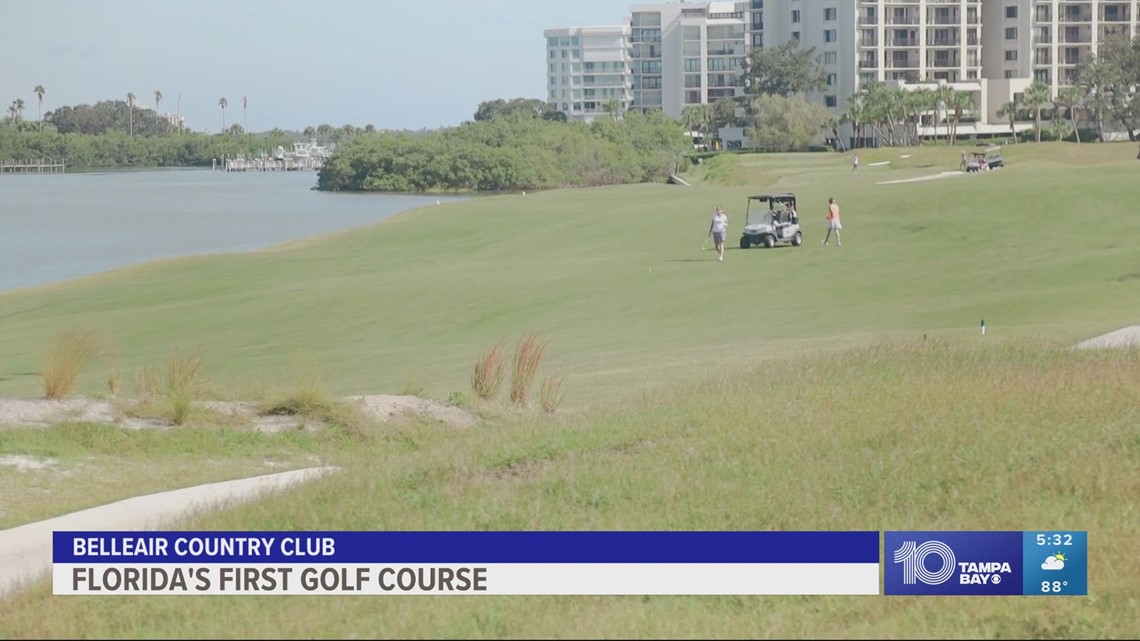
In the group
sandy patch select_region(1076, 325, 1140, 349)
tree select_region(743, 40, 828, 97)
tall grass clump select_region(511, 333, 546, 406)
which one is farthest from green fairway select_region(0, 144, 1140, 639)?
tree select_region(743, 40, 828, 97)

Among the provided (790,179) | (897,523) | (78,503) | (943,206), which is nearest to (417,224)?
(943,206)

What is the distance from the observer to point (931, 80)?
517 ft

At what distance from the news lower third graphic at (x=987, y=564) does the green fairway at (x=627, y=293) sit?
10.2 meters

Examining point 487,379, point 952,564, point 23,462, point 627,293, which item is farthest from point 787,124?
point 952,564

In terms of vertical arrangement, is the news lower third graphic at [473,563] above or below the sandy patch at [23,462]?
above

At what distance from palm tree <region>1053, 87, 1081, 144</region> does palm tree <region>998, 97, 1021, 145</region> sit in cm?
380

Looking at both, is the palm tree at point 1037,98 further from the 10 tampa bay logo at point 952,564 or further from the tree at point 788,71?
the 10 tampa bay logo at point 952,564

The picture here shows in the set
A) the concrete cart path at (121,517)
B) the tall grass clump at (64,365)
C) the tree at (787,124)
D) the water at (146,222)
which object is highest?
Answer: the tree at (787,124)

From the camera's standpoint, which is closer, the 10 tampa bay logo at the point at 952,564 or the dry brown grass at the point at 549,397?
the 10 tampa bay logo at the point at 952,564

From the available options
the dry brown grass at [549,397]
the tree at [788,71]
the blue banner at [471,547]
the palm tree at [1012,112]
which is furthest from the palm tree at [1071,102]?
the blue banner at [471,547]

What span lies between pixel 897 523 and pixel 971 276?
91.6ft

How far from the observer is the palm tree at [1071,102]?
13588cm

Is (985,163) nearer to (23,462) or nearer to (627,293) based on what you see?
(627,293)

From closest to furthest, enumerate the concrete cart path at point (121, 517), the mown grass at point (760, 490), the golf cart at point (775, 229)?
1. the mown grass at point (760, 490)
2. the concrete cart path at point (121, 517)
3. the golf cart at point (775, 229)
